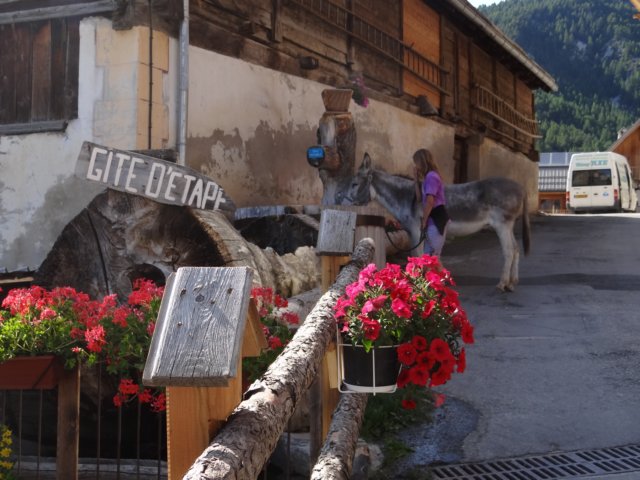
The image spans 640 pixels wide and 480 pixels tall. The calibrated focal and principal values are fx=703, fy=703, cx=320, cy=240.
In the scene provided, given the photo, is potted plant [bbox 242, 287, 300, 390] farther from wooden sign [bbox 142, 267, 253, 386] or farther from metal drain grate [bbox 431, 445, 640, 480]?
wooden sign [bbox 142, 267, 253, 386]

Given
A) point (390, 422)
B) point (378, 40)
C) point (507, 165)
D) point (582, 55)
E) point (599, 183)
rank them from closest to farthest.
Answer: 1. point (390, 422)
2. point (378, 40)
3. point (507, 165)
4. point (599, 183)
5. point (582, 55)

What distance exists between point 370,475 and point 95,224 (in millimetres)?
2660

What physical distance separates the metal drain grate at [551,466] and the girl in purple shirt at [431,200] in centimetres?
349

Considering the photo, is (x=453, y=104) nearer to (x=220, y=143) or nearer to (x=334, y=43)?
(x=334, y=43)

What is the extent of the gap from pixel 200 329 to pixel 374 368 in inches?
58.8

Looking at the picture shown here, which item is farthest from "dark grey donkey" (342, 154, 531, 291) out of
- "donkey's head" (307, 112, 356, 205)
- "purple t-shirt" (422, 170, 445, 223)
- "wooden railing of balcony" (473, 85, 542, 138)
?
"wooden railing of balcony" (473, 85, 542, 138)

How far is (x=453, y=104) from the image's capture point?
15992 mm

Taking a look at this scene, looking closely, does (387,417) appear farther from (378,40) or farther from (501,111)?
(501,111)

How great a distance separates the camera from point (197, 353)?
1424mm

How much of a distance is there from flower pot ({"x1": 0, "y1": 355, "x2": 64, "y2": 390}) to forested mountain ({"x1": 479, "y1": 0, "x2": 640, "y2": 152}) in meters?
80.0

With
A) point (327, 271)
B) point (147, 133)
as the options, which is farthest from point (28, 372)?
point (147, 133)

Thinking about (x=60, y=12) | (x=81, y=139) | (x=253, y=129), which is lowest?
(x=81, y=139)

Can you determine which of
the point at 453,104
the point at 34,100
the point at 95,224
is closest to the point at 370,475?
the point at 95,224

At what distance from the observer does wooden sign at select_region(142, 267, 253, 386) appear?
1.39 metres
